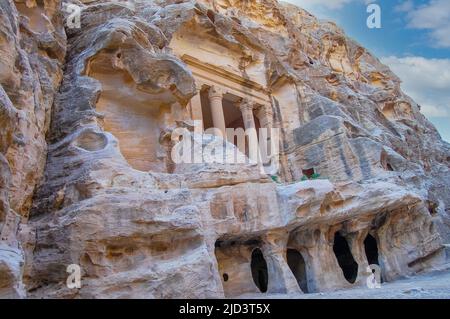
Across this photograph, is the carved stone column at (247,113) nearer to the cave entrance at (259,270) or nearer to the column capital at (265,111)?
the column capital at (265,111)

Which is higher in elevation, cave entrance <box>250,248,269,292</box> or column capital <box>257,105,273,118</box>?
column capital <box>257,105,273,118</box>

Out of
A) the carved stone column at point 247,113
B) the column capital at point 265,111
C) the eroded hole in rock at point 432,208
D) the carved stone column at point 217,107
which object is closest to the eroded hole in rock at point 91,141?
the carved stone column at point 217,107

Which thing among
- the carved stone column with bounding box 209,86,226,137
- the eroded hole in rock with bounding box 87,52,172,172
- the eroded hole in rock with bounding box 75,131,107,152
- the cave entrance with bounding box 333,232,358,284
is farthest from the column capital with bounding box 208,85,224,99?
the eroded hole in rock with bounding box 75,131,107,152

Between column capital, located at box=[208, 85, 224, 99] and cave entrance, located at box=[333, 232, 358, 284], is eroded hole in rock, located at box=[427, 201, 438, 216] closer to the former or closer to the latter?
cave entrance, located at box=[333, 232, 358, 284]

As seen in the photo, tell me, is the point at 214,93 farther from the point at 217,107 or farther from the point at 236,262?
the point at 236,262

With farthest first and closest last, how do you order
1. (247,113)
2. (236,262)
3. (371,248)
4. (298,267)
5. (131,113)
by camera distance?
(247,113) → (371,248) → (298,267) → (131,113) → (236,262)

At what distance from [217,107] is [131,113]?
6702 mm

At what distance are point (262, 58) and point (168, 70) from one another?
31.6ft

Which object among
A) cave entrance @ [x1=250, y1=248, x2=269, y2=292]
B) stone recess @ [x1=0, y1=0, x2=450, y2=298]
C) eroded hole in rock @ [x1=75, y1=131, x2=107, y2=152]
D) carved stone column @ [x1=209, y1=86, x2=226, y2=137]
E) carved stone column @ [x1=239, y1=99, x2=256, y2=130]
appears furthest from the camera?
carved stone column @ [x1=239, y1=99, x2=256, y2=130]

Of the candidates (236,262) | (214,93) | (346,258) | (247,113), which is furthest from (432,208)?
(214,93)

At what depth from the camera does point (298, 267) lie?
12.0 metres

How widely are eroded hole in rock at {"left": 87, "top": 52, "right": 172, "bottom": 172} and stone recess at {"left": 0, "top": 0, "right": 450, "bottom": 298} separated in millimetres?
38

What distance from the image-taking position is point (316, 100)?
18.0 m

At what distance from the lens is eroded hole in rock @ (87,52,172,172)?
9.66m
